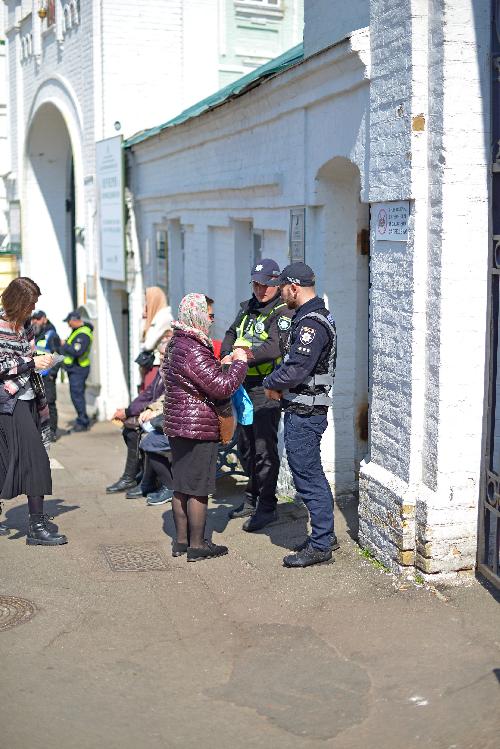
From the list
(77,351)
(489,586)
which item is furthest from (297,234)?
→ (77,351)

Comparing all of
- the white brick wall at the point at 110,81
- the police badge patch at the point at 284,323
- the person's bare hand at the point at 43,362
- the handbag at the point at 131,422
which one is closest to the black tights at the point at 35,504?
the person's bare hand at the point at 43,362

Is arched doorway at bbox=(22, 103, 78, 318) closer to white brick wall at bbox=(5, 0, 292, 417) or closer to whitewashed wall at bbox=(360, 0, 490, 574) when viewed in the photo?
white brick wall at bbox=(5, 0, 292, 417)

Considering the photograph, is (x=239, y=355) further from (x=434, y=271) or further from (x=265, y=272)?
(x=434, y=271)

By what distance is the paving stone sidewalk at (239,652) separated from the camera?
4395mm

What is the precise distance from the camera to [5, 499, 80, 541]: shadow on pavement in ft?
25.3

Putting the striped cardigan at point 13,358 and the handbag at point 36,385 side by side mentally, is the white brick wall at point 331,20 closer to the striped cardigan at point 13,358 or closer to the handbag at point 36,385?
the striped cardigan at point 13,358

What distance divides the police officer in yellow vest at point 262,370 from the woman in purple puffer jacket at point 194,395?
2.11 ft

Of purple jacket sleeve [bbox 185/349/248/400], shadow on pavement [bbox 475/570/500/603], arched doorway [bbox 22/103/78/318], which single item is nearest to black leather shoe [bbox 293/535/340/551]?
shadow on pavement [bbox 475/570/500/603]

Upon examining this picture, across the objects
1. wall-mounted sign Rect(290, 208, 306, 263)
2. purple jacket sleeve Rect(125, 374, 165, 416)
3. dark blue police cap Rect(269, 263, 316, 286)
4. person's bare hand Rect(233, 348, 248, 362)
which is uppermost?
wall-mounted sign Rect(290, 208, 306, 263)

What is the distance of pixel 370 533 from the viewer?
6.47 meters

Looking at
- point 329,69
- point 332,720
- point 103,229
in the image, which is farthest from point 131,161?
point 332,720

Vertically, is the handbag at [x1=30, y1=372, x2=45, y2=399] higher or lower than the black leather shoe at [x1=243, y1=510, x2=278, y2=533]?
higher

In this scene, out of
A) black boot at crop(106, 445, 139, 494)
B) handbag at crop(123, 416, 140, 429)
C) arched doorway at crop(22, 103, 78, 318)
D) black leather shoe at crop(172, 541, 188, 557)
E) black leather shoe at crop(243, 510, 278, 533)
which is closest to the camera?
black leather shoe at crop(172, 541, 188, 557)

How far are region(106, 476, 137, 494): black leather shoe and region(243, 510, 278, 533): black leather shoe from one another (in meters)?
2.11
